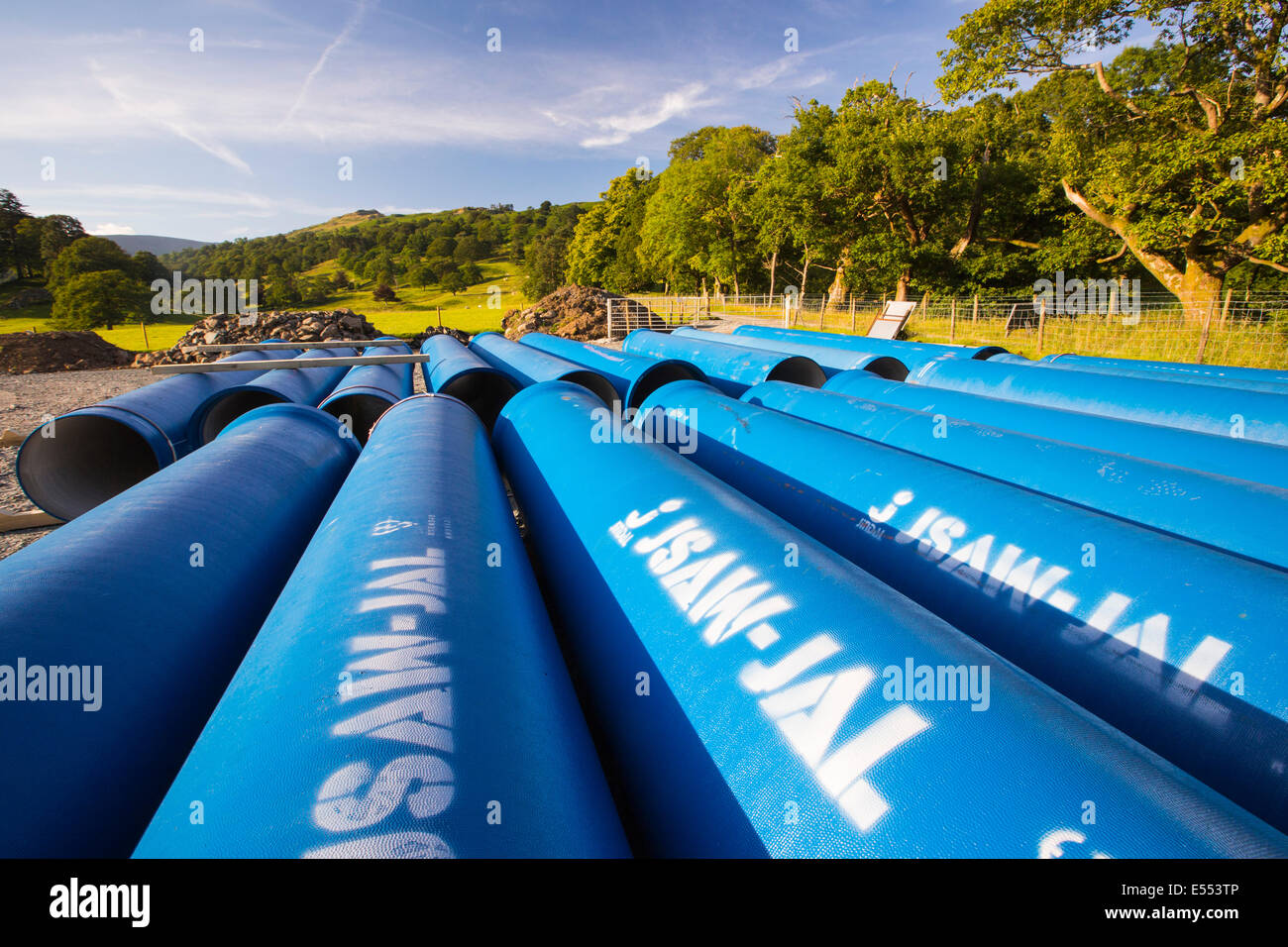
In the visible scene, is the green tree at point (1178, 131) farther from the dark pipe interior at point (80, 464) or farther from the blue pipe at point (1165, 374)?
the dark pipe interior at point (80, 464)

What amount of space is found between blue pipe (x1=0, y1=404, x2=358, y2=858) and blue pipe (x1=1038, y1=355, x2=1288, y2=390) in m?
8.75

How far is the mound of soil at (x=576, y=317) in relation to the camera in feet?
78.9

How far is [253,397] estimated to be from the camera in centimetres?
781

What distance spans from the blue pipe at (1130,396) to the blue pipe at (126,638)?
19.6ft

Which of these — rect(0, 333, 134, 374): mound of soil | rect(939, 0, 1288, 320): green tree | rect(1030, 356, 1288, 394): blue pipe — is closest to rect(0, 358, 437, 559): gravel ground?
rect(0, 333, 134, 374): mound of soil

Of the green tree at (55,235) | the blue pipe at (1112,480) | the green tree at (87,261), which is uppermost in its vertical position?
the green tree at (55,235)

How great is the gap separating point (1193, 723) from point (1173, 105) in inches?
849

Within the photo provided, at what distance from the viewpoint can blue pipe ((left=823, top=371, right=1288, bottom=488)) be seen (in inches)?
140

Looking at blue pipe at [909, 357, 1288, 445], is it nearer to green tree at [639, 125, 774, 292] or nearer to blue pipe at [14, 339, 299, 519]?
blue pipe at [14, 339, 299, 519]

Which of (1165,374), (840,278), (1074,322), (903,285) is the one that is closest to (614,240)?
(840,278)

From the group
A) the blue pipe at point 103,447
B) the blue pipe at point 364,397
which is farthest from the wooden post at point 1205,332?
the blue pipe at point 103,447

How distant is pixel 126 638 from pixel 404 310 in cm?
5429

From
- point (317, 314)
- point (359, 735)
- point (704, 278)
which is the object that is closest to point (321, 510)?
point (359, 735)
